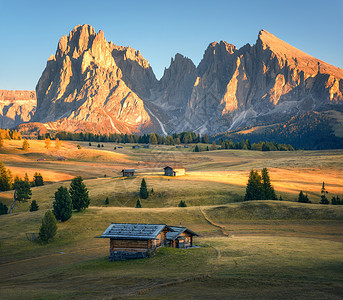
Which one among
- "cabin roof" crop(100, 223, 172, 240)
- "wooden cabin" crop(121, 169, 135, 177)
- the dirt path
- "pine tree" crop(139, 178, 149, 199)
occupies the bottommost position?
the dirt path

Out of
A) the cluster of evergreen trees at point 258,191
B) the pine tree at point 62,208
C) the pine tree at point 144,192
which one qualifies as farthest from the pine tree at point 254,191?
the pine tree at point 62,208

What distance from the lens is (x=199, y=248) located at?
41562 millimetres

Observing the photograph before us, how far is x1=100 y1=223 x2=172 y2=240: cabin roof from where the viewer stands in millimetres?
40094

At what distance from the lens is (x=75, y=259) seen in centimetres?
4203

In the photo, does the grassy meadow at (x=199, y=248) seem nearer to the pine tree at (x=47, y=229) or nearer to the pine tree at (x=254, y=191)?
the pine tree at (x=47, y=229)

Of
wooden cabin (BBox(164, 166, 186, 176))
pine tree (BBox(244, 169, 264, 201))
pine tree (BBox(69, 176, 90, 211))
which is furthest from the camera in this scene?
wooden cabin (BBox(164, 166, 186, 176))

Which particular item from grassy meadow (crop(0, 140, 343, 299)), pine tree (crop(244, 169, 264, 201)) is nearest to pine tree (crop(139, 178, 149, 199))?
grassy meadow (crop(0, 140, 343, 299))

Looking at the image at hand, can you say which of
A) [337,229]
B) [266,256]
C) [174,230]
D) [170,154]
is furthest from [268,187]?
[170,154]

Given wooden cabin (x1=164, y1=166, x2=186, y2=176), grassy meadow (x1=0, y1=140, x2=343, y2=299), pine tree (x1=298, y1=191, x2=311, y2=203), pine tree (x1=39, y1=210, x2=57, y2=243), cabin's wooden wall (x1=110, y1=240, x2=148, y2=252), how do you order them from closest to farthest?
grassy meadow (x1=0, y1=140, x2=343, y2=299) → cabin's wooden wall (x1=110, y1=240, x2=148, y2=252) → pine tree (x1=39, y1=210, x2=57, y2=243) → pine tree (x1=298, y1=191, x2=311, y2=203) → wooden cabin (x1=164, y1=166, x2=186, y2=176)

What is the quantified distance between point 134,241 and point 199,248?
7456 mm

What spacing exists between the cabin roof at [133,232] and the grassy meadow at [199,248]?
229 centimetres

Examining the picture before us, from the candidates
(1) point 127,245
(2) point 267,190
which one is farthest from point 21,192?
(2) point 267,190

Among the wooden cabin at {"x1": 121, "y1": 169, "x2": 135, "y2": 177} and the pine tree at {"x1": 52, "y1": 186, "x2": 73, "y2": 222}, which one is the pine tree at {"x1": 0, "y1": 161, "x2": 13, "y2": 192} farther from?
the pine tree at {"x1": 52, "y1": 186, "x2": 73, "y2": 222}

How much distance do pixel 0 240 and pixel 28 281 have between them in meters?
22.5
